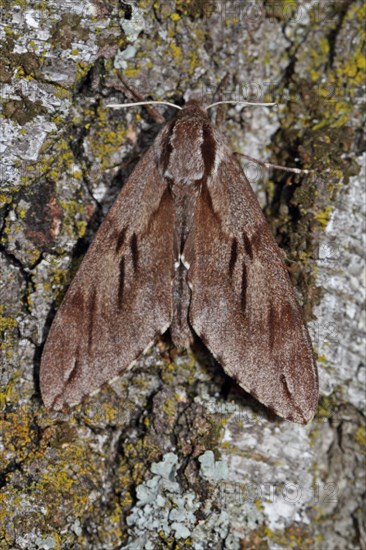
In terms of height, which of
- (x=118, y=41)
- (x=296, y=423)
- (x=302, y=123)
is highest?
(x=118, y=41)

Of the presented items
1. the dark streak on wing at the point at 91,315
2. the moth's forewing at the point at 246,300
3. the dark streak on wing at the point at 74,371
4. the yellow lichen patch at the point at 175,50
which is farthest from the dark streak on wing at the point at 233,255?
the yellow lichen patch at the point at 175,50

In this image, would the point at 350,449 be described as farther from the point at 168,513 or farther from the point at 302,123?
the point at 302,123

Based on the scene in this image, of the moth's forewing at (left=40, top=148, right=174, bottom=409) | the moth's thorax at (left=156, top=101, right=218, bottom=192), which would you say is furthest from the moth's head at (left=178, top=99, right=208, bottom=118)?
the moth's forewing at (left=40, top=148, right=174, bottom=409)

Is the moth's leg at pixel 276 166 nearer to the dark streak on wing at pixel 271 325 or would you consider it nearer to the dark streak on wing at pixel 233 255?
the dark streak on wing at pixel 233 255

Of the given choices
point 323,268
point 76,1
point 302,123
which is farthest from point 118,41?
point 323,268

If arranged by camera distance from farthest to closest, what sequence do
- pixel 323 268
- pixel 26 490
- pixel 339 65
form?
pixel 339 65
pixel 323 268
pixel 26 490

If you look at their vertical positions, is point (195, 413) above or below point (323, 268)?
below

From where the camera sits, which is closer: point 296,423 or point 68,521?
point 68,521

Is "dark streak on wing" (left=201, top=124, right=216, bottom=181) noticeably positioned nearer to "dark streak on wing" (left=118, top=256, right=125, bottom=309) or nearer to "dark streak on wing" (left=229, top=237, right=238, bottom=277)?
"dark streak on wing" (left=229, top=237, right=238, bottom=277)
